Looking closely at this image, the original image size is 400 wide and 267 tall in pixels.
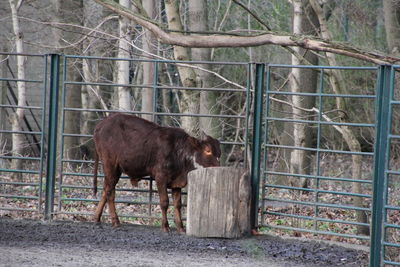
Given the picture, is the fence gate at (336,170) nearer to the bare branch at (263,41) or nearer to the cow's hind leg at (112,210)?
the bare branch at (263,41)

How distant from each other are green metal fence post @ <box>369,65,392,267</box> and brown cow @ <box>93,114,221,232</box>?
2.36 meters

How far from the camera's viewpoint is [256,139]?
9.79 m

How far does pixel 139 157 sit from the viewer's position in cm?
980

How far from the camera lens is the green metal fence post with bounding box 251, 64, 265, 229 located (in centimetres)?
975

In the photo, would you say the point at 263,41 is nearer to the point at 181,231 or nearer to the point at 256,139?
the point at 256,139

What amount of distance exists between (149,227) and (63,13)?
8780mm

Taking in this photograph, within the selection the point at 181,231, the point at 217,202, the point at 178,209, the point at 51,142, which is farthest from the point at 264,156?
the point at 51,142

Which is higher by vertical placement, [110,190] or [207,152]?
[207,152]

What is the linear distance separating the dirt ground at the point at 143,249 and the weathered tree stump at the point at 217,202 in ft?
0.46

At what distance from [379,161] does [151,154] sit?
317 cm

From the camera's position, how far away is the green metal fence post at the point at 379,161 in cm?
787

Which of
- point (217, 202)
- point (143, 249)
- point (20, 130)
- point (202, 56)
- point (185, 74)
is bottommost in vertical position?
point (143, 249)

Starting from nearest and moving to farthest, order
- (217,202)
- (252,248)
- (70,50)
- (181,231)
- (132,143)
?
(252,248)
(217,202)
(181,231)
(132,143)
(70,50)

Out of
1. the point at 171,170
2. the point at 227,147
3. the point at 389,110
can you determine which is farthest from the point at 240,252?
the point at 227,147
